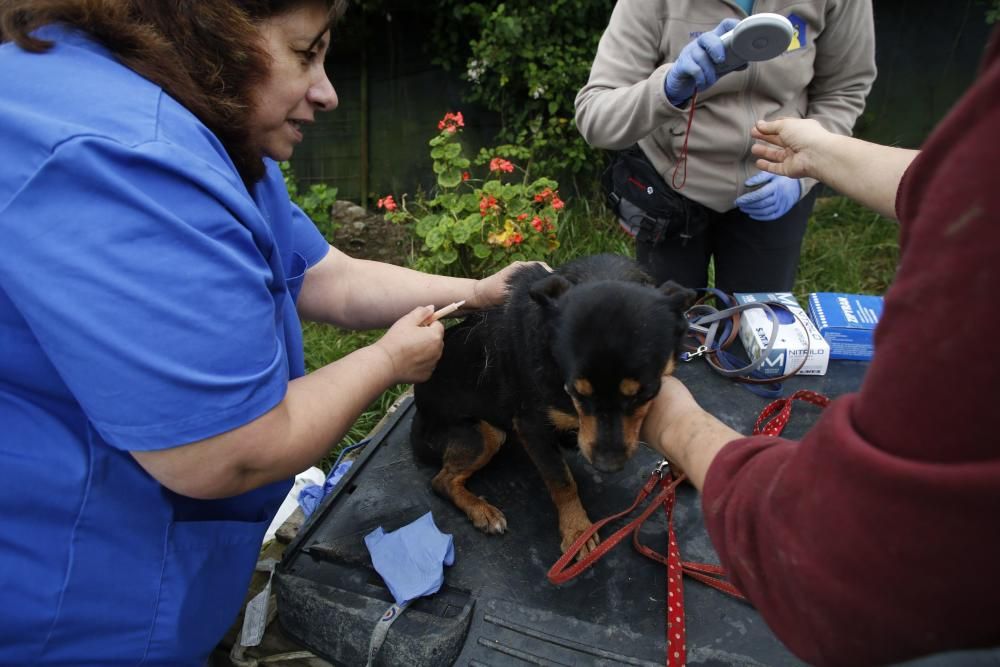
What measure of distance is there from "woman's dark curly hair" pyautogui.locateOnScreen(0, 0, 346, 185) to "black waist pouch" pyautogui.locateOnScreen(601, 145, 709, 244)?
1.82 metres

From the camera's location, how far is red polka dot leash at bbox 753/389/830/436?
2.17 m

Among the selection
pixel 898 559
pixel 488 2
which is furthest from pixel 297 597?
pixel 488 2

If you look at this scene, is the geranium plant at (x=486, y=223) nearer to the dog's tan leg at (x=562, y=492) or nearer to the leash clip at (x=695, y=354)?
the leash clip at (x=695, y=354)

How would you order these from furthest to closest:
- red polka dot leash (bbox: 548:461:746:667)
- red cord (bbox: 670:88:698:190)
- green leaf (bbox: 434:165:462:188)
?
1. green leaf (bbox: 434:165:462:188)
2. red cord (bbox: 670:88:698:190)
3. red polka dot leash (bbox: 548:461:746:667)

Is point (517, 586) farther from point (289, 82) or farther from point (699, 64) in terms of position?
point (699, 64)

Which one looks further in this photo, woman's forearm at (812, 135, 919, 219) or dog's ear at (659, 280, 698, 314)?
dog's ear at (659, 280, 698, 314)

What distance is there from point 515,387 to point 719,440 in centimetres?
104

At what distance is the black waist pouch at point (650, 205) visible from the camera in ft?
9.34

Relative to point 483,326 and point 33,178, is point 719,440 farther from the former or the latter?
point 33,178

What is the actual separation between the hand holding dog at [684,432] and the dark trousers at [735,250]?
1331mm

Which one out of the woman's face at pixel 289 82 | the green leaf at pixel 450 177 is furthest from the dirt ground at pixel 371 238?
the woman's face at pixel 289 82

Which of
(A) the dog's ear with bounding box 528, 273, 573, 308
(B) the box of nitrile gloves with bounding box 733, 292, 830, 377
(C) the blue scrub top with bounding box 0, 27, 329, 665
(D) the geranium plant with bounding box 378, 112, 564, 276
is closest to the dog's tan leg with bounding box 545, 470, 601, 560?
(A) the dog's ear with bounding box 528, 273, 573, 308

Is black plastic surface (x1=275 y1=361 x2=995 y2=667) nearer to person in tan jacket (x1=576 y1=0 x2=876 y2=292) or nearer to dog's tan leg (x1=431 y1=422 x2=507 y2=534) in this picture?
dog's tan leg (x1=431 y1=422 x2=507 y2=534)

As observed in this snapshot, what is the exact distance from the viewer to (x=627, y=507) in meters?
2.30
